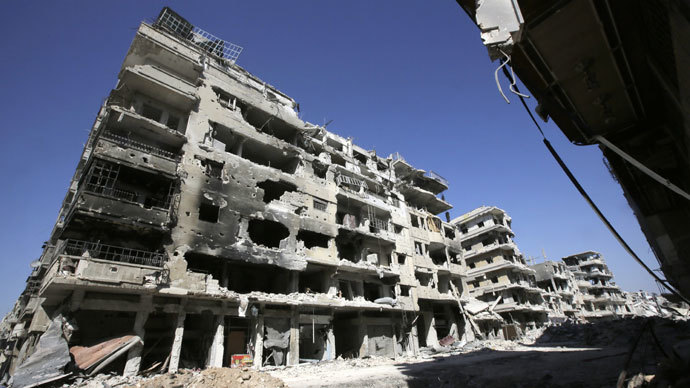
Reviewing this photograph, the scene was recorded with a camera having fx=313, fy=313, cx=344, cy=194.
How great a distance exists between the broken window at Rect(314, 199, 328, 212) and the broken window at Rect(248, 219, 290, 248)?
3790mm

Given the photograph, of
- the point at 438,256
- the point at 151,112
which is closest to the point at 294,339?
the point at 151,112

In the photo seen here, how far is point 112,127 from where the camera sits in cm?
2120

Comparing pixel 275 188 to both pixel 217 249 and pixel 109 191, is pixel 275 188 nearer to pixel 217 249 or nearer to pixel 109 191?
pixel 217 249

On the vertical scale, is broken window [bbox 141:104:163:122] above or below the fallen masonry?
above

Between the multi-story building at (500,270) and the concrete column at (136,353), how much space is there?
41.7 meters

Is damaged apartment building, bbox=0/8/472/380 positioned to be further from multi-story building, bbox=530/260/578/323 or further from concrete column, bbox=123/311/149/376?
multi-story building, bbox=530/260/578/323

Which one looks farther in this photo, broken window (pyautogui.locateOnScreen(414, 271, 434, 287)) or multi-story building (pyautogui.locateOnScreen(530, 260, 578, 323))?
multi-story building (pyautogui.locateOnScreen(530, 260, 578, 323))

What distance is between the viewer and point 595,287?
221 feet

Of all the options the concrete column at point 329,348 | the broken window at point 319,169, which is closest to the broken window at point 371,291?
the concrete column at point 329,348

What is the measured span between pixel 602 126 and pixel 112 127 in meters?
26.0

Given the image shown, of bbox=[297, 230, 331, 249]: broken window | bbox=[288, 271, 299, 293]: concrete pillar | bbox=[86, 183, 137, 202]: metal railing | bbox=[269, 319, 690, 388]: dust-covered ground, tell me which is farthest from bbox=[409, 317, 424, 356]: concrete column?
bbox=[86, 183, 137, 202]: metal railing

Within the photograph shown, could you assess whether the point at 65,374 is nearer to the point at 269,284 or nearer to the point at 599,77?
the point at 269,284

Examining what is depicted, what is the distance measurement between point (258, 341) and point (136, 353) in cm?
694

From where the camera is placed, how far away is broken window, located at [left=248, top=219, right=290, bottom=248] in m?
26.9
